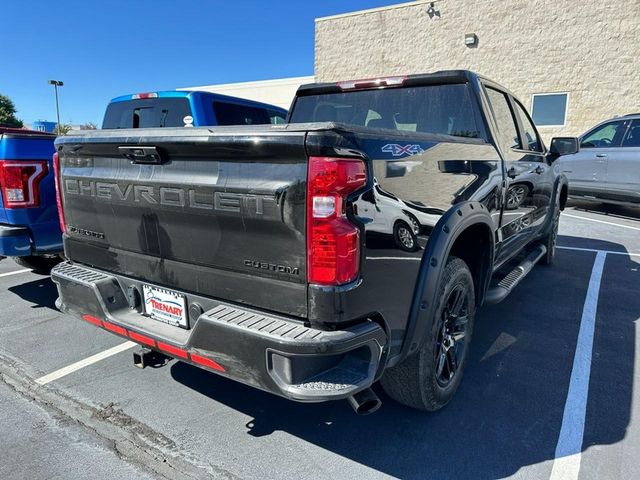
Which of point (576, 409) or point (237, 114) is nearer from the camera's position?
point (576, 409)

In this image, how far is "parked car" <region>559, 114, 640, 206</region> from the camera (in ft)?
30.0

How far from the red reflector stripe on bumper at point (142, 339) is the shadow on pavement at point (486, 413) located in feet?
2.50

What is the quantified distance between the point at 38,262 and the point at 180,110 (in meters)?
2.33

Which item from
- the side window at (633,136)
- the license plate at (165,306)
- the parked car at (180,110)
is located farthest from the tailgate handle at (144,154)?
the side window at (633,136)

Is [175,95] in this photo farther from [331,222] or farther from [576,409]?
[576,409]

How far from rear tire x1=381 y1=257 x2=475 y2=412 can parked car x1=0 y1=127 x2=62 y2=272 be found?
3205 mm

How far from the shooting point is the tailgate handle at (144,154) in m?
2.24

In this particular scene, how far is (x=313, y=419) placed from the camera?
2764 millimetres

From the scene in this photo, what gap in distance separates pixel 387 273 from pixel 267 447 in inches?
48.3

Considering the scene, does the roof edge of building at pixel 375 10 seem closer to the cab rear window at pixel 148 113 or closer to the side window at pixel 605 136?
the side window at pixel 605 136

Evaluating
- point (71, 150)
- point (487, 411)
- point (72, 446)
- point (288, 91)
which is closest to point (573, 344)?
point (487, 411)

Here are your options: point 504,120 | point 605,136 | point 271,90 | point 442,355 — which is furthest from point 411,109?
point 271,90

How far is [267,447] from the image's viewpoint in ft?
8.16

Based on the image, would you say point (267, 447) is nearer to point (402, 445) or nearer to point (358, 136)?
point (402, 445)
